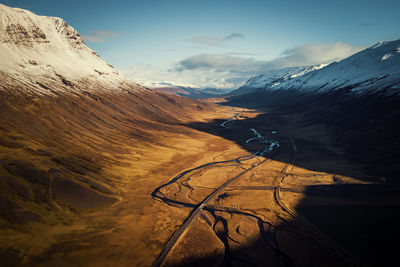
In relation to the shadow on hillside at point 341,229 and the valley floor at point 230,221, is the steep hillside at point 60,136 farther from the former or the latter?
the shadow on hillside at point 341,229

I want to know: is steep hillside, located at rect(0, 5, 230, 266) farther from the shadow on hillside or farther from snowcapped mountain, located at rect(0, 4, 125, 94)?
the shadow on hillside

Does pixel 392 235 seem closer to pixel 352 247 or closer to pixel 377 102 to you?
pixel 352 247

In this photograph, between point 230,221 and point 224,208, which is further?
point 224,208

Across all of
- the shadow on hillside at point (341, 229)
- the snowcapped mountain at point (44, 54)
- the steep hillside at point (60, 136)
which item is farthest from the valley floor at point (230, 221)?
the snowcapped mountain at point (44, 54)

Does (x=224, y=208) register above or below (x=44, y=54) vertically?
below

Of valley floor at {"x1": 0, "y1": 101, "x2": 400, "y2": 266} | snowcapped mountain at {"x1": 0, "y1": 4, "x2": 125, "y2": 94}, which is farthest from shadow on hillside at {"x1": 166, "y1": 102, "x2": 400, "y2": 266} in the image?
snowcapped mountain at {"x1": 0, "y1": 4, "x2": 125, "y2": 94}

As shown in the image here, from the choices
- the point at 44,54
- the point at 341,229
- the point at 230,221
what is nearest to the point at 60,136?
the point at 230,221

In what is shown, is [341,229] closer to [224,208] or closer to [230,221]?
[230,221]

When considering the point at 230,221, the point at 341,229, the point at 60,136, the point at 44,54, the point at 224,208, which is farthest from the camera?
the point at 44,54
